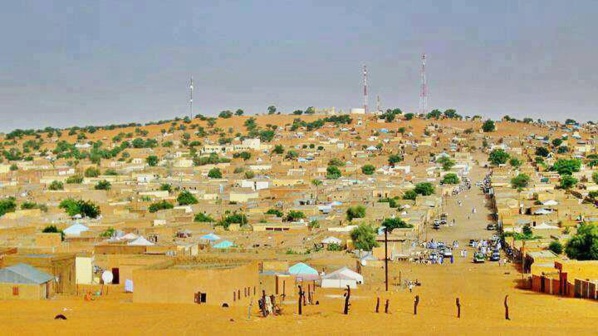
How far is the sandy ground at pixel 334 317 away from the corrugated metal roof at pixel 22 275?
773 millimetres

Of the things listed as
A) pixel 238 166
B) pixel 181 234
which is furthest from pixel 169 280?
pixel 238 166

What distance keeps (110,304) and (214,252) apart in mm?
11418

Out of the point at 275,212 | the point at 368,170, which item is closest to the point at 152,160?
the point at 368,170

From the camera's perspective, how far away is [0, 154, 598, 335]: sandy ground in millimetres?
22688

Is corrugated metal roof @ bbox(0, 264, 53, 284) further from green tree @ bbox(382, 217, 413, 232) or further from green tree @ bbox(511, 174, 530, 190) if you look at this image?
green tree @ bbox(511, 174, 530, 190)

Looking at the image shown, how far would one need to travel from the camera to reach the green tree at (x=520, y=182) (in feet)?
228

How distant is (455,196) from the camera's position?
70750mm

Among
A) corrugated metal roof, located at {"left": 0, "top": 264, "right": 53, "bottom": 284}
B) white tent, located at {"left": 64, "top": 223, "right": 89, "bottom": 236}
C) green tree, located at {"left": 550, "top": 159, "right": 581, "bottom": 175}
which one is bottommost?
white tent, located at {"left": 64, "top": 223, "right": 89, "bottom": 236}

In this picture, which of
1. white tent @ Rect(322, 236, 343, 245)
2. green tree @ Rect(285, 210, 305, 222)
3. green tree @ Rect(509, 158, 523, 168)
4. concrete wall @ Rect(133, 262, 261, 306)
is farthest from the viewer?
green tree @ Rect(509, 158, 523, 168)

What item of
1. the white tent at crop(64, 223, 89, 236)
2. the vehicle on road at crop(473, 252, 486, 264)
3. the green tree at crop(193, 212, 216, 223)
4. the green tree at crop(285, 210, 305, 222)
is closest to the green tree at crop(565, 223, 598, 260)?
the vehicle on road at crop(473, 252, 486, 264)

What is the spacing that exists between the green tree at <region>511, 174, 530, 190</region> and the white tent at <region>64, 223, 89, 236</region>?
31.8 m

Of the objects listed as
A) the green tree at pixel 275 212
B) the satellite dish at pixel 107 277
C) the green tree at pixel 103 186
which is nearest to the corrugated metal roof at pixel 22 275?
the satellite dish at pixel 107 277

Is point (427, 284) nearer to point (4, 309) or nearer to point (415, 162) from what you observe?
point (4, 309)

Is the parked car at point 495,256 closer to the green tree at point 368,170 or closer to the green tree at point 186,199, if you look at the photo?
the green tree at point 186,199
